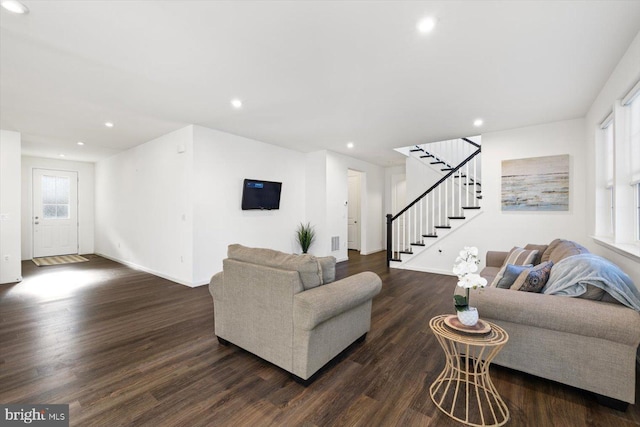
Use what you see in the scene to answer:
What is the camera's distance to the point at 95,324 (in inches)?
119

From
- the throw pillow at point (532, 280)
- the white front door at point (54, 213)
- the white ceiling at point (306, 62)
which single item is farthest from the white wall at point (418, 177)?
the white front door at point (54, 213)

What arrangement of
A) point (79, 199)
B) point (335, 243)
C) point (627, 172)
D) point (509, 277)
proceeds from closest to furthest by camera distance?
point (509, 277) → point (627, 172) → point (335, 243) → point (79, 199)

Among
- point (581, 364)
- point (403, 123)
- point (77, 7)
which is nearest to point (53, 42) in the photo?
point (77, 7)

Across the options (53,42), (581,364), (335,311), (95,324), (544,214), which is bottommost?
(95,324)

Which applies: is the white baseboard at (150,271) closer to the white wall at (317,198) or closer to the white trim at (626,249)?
the white wall at (317,198)

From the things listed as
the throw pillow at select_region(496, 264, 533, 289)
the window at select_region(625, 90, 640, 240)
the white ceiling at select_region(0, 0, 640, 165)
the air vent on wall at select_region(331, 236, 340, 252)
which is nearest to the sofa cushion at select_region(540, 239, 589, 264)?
the window at select_region(625, 90, 640, 240)

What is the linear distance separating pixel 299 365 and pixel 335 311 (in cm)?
45

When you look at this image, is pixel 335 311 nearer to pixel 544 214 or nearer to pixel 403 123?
pixel 403 123

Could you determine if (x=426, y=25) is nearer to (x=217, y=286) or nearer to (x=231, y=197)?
(x=217, y=286)

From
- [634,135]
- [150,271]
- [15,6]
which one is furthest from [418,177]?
[15,6]

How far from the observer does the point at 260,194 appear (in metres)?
5.49

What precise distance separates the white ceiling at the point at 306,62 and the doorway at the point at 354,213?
434 cm

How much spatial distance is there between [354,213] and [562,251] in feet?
20.3

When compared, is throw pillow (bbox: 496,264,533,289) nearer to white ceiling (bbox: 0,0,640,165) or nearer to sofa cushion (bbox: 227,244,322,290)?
sofa cushion (bbox: 227,244,322,290)
